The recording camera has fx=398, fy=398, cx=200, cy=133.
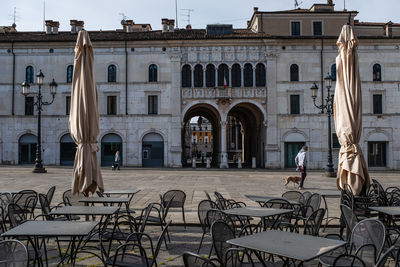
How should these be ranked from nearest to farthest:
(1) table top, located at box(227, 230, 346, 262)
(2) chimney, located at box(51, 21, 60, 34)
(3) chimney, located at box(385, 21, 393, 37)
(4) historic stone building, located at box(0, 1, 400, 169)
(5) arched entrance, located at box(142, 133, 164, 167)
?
(1) table top, located at box(227, 230, 346, 262) → (4) historic stone building, located at box(0, 1, 400, 169) → (5) arched entrance, located at box(142, 133, 164, 167) → (3) chimney, located at box(385, 21, 393, 37) → (2) chimney, located at box(51, 21, 60, 34)

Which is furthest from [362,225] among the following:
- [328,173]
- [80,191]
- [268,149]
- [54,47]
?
[54,47]

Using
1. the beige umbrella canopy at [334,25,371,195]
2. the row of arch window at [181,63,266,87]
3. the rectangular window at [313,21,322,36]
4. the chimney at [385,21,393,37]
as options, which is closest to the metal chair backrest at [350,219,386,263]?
the beige umbrella canopy at [334,25,371,195]

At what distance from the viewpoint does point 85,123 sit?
28.5 feet

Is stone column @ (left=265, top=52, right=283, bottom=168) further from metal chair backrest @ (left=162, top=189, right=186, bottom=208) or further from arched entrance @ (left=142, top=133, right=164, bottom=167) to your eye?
metal chair backrest @ (left=162, top=189, right=186, bottom=208)

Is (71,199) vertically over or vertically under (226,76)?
under

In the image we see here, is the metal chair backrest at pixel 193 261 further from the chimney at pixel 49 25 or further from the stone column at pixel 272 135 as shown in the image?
the chimney at pixel 49 25

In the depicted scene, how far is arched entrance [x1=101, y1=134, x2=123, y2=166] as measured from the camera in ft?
113

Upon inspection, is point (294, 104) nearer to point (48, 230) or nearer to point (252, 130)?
point (252, 130)

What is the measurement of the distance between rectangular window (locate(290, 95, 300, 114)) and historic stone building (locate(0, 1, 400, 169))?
0.09 meters

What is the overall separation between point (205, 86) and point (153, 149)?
7.02 m

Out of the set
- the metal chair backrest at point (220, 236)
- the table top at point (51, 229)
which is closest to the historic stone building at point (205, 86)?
the table top at point (51, 229)

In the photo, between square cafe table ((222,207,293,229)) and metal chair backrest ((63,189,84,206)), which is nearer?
square cafe table ((222,207,293,229))

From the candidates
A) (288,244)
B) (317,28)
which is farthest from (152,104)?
(288,244)

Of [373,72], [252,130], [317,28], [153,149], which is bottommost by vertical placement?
[153,149]
